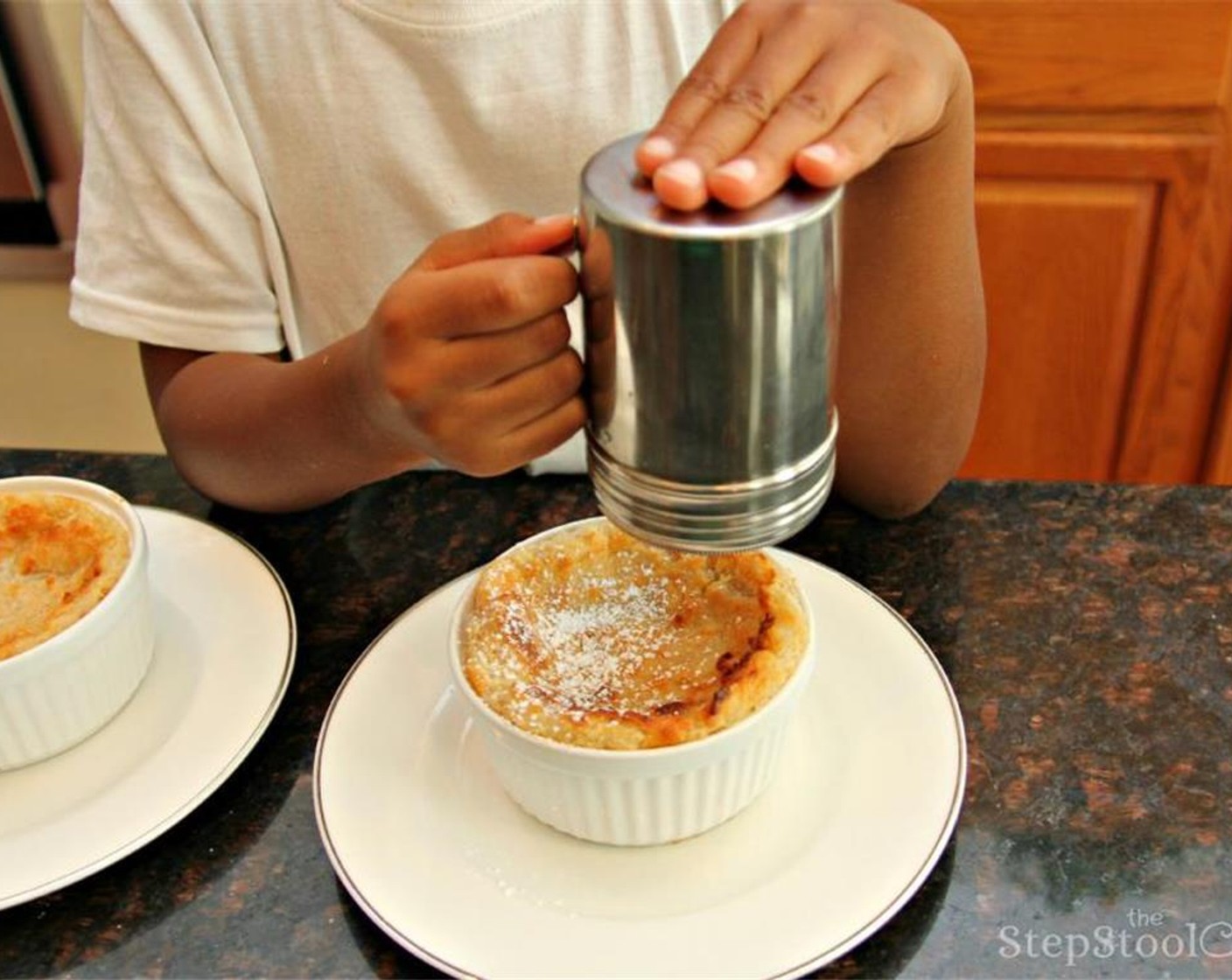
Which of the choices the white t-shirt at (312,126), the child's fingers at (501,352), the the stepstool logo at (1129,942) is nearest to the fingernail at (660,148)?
the child's fingers at (501,352)

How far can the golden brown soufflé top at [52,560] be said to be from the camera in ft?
2.16

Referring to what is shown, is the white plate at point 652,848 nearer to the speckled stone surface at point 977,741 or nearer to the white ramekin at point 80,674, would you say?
the speckled stone surface at point 977,741

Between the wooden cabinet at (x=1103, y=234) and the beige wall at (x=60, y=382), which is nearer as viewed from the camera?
the wooden cabinet at (x=1103, y=234)

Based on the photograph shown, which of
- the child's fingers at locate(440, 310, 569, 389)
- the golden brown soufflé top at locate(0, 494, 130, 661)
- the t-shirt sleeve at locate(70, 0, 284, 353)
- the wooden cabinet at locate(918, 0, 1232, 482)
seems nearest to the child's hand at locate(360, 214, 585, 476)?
the child's fingers at locate(440, 310, 569, 389)

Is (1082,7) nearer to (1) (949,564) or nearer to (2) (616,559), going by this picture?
(1) (949,564)

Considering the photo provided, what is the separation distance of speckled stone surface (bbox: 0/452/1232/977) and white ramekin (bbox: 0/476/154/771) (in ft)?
0.29

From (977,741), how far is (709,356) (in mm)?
322

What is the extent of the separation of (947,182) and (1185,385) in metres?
0.91

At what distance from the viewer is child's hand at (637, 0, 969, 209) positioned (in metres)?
0.42

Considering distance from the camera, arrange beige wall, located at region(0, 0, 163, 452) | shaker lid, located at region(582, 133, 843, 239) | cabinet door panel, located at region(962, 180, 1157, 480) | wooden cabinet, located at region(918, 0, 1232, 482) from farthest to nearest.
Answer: beige wall, located at region(0, 0, 163, 452)
cabinet door panel, located at region(962, 180, 1157, 480)
wooden cabinet, located at region(918, 0, 1232, 482)
shaker lid, located at region(582, 133, 843, 239)

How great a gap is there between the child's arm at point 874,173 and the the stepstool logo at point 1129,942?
31 centimetres

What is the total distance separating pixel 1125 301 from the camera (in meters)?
1.44

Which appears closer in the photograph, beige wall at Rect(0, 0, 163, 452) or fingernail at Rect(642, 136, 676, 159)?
fingernail at Rect(642, 136, 676, 159)

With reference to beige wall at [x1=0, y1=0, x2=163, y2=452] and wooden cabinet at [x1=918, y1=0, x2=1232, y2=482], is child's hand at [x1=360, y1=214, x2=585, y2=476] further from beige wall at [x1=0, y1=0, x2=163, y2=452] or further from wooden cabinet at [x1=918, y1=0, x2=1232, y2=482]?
beige wall at [x1=0, y1=0, x2=163, y2=452]
